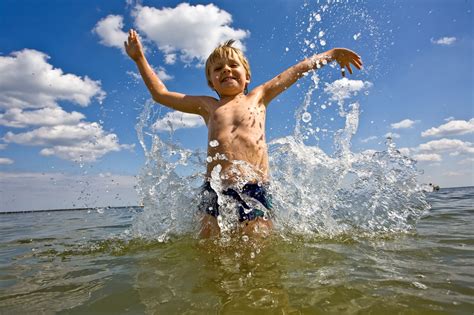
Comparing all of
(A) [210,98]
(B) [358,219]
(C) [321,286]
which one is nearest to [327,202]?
(B) [358,219]

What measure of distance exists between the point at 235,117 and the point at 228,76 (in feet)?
2.01

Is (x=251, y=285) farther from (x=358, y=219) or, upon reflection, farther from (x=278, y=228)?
(x=358, y=219)

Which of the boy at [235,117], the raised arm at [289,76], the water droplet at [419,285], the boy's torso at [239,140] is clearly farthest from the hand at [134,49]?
the water droplet at [419,285]

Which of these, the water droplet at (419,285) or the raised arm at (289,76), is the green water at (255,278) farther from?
the raised arm at (289,76)

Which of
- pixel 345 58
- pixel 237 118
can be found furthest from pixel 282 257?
pixel 345 58

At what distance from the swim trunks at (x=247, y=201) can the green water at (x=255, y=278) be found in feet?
0.99

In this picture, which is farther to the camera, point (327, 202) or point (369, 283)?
point (327, 202)

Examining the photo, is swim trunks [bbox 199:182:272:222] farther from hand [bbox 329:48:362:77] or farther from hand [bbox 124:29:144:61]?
hand [bbox 124:29:144:61]

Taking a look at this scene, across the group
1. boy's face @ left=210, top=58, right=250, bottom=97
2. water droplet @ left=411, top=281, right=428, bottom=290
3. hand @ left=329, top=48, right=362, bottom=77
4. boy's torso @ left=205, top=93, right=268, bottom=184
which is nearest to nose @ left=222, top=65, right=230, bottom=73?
boy's face @ left=210, top=58, right=250, bottom=97

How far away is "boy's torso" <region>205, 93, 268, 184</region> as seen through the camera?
3912 mm

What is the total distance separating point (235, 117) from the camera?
422 cm

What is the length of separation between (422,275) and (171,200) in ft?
11.6

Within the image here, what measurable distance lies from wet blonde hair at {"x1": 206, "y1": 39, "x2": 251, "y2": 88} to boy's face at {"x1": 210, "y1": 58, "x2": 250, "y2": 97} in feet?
0.19

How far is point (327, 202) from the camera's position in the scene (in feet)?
16.4
